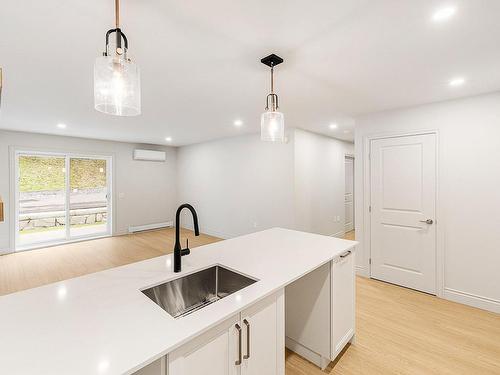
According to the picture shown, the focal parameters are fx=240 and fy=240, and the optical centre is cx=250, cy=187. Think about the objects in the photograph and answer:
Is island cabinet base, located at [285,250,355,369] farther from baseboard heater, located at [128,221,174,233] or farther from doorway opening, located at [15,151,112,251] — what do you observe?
doorway opening, located at [15,151,112,251]

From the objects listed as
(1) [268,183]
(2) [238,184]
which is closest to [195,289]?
(1) [268,183]

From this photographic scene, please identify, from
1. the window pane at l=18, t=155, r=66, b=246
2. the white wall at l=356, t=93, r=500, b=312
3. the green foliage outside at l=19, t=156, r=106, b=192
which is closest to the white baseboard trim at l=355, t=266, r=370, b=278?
the white wall at l=356, t=93, r=500, b=312

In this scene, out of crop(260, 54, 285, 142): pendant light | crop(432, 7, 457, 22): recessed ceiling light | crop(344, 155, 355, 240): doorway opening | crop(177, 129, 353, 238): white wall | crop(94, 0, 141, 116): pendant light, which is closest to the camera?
crop(94, 0, 141, 116): pendant light

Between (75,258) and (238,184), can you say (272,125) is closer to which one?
(238,184)

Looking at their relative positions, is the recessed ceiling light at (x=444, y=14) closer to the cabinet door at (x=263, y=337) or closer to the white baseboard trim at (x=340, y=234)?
the cabinet door at (x=263, y=337)

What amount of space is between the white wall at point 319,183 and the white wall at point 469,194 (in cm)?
196

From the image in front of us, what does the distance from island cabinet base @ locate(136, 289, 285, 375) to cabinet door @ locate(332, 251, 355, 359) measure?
24.0 inches

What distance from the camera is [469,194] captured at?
280 centimetres

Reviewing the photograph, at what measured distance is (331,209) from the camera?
215 inches

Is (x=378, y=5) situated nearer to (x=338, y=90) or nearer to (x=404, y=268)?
(x=338, y=90)

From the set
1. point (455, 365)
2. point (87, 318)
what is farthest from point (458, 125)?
point (87, 318)

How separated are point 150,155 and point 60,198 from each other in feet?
7.35

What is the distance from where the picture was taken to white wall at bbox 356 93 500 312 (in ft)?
8.73

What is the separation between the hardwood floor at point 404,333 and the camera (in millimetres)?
1881
